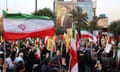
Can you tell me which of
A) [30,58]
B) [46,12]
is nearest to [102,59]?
[30,58]

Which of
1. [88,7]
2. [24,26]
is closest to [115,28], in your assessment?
[88,7]

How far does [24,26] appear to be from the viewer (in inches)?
506

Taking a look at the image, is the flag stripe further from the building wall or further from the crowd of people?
the building wall

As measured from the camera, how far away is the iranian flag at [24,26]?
12430 millimetres

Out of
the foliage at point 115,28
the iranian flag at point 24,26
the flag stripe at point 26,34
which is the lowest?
the foliage at point 115,28

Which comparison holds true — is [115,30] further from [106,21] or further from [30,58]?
[30,58]

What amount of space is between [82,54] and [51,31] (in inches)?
157

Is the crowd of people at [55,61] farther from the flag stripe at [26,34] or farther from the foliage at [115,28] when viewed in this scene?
the foliage at [115,28]

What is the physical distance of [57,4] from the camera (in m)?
116

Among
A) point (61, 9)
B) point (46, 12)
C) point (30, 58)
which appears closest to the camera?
point (30, 58)

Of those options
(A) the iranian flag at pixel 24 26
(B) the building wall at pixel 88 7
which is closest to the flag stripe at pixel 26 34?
(A) the iranian flag at pixel 24 26

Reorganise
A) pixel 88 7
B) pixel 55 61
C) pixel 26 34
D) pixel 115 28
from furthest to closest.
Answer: pixel 88 7 → pixel 115 28 → pixel 55 61 → pixel 26 34

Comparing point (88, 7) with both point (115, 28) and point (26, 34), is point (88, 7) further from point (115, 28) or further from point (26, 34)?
point (26, 34)

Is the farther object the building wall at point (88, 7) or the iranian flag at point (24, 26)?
the building wall at point (88, 7)
